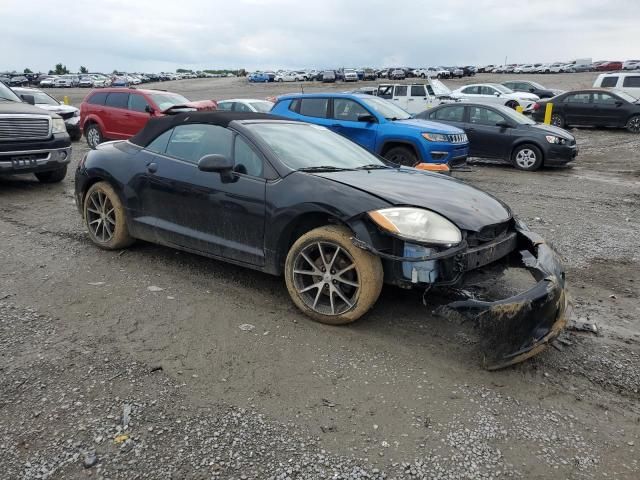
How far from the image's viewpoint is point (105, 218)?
546 centimetres

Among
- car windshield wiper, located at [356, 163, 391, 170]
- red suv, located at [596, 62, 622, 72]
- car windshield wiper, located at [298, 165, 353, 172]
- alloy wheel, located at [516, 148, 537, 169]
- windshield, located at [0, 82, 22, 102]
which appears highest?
red suv, located at [596, 62, 622, 72]

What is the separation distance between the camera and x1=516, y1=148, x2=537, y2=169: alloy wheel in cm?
1202

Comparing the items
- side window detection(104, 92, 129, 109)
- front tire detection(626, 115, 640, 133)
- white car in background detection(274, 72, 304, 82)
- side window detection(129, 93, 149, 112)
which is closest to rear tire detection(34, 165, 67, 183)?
side window detection(129, 93, 149, 112)

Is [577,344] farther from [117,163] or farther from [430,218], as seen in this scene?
[117,163]

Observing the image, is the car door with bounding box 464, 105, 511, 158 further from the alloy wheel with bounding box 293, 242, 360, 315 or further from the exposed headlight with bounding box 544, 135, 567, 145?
the alloy wheel with bounding box 293, 242, 360, 315

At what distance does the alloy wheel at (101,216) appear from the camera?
17.8ft

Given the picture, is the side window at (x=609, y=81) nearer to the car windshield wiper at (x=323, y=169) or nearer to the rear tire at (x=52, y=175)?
the rear tire at (x=52, y=175)

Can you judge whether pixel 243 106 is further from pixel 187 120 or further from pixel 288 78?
pixel 288 78

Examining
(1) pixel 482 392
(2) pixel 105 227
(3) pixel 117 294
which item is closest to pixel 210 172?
(3) pixel 117 294

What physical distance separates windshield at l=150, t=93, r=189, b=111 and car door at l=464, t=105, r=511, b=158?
750 cm

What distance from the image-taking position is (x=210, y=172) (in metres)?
4.40

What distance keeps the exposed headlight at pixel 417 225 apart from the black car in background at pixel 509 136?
373 inches

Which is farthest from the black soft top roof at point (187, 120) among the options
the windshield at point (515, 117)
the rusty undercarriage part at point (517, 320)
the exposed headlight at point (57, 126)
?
the windshield at point (515, 117)

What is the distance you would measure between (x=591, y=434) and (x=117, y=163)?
465 cm
